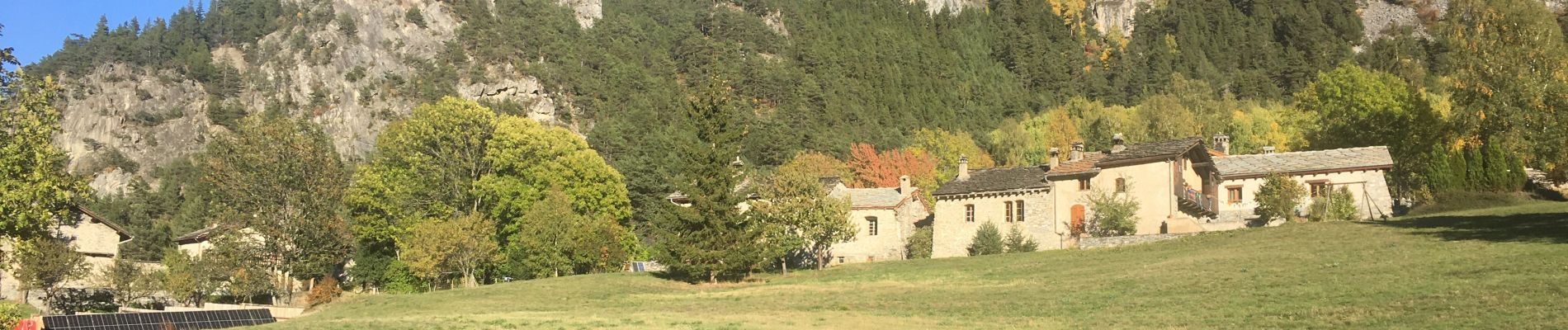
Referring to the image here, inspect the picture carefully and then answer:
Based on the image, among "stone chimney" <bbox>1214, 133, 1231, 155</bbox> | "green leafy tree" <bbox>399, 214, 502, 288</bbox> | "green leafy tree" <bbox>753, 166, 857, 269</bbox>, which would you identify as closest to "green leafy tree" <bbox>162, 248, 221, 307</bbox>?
"green leafy tree" <bbox>399, 214, 502, 288</bbox>

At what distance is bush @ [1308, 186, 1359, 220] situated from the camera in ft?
182

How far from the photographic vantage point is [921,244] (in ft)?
210

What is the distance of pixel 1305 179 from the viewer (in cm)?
6016

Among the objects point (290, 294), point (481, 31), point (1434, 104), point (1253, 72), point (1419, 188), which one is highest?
point (481, 31)

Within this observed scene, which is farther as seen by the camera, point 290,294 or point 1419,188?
point 1419,188

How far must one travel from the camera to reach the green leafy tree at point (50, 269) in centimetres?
5206

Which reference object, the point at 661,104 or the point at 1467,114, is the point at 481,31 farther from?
the point at 1467,114

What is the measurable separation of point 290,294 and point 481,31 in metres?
119

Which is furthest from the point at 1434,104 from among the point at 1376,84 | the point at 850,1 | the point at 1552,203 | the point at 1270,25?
the point at 850,1

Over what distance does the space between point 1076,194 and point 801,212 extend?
Answer: 13164 mm

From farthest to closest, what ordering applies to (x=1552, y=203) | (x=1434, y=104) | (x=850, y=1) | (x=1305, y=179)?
(x=850, y=1), (x=1434, y=104), (x=1305, y=179), (x=1552, y=203)

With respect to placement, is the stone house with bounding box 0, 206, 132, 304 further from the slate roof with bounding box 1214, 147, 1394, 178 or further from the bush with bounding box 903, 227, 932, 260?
the slate roof with bounding box 1214, 147, 1394, 178

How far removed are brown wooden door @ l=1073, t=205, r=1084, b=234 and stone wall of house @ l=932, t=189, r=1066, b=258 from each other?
55cm

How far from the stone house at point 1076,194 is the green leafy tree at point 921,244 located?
70 cm
